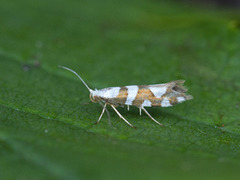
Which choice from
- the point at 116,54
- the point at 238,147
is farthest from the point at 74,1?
the point at 238,147

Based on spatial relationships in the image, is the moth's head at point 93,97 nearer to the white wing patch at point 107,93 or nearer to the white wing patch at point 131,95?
the white wing patch at point 107,93

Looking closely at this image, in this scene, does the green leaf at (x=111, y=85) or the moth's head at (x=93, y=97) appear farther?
the moth's head at (x=93, y=97)

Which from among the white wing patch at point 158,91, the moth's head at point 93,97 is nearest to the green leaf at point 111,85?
the moth's head at point 93,97

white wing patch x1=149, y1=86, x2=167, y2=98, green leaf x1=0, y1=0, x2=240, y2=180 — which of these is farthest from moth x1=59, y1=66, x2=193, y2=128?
green leaf x1=0, y1=0, x2=240, y2=180

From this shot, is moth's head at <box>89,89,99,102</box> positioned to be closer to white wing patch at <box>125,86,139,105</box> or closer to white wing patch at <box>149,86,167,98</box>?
white wing patch at <box>125,86,139,105</box>

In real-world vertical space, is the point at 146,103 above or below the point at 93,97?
below

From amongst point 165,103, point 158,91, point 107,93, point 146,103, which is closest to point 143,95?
point 146,103

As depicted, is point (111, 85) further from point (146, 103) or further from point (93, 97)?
point (146, 103)

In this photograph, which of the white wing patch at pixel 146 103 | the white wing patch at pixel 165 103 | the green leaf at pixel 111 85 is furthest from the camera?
the white wing patch at pixel 146 103
